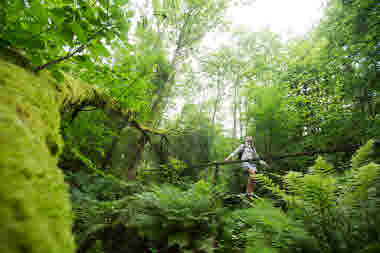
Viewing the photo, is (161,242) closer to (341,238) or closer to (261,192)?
(341,238)

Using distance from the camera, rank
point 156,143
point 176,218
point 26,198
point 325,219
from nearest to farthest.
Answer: point 26,198 < point 325,219 < point 176,218 < point 156,143

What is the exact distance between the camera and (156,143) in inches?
204

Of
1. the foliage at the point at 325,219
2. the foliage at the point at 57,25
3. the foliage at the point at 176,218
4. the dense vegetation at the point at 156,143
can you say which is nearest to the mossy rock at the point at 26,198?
the dense vegetation at the point at 156,143

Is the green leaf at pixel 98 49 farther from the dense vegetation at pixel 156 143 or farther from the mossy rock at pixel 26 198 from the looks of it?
the mossy rock at pixel 26 198

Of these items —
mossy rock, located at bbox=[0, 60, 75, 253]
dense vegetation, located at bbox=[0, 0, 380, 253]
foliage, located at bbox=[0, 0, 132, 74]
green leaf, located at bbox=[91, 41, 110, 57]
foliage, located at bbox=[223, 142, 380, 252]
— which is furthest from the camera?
foliage, located at bbox=[223, 142, 380, 252]

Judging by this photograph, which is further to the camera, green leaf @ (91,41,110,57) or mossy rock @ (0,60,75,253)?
green leaf @ (91,41,110,57)

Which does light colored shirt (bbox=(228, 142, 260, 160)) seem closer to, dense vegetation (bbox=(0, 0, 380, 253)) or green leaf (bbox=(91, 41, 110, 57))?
dense vegetation (bbox=(0, 0, 380, 253))

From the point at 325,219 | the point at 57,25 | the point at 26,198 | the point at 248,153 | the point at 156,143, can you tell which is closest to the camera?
the point at 26,198

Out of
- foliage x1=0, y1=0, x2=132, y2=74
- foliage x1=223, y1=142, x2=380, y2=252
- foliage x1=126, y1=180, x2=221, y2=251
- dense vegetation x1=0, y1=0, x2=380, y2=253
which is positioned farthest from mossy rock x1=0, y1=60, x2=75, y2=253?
foliage x1=126, y1=180, x2=221, y2=251

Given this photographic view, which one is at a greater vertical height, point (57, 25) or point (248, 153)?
point (57, 25)

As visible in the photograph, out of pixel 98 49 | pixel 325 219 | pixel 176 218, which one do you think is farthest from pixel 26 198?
pixel 176 218

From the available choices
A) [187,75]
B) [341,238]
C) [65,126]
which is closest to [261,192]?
[341,238]

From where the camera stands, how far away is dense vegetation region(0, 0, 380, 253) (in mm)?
392

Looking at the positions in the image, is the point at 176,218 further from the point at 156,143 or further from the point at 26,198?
the point at 156,143
